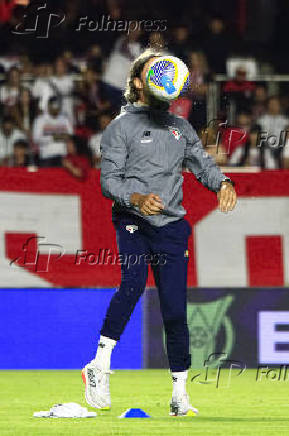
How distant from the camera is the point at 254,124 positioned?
13500 millimetres

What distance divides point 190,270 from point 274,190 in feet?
3.44

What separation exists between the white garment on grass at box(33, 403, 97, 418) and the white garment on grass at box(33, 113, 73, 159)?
6098 mm


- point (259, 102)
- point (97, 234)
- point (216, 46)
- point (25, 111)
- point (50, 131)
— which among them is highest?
point (216, 46)

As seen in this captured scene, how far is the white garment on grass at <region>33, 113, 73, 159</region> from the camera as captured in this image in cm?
1313

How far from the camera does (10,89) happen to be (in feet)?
46.0

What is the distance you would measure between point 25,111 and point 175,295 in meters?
7.01

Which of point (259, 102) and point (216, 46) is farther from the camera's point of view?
point (216, 46)

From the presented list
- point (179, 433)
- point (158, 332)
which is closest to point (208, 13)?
point (158, 332)

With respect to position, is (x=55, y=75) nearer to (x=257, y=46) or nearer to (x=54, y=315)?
(x=257, y=46)

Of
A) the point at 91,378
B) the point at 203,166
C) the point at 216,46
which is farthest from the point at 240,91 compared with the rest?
the point at 91,378

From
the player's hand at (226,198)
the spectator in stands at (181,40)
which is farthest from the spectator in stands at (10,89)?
the player's hand at (226,198)

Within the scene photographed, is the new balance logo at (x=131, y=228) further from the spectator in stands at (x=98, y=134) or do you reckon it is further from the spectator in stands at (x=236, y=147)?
the spectator in stands at (x=98, y=134)

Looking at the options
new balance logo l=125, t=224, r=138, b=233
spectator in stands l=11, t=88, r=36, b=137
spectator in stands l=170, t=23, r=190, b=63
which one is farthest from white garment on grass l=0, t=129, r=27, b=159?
new balance logo l=125, t=224, r=138, b=233

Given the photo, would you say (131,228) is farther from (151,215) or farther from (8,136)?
(8,136)
